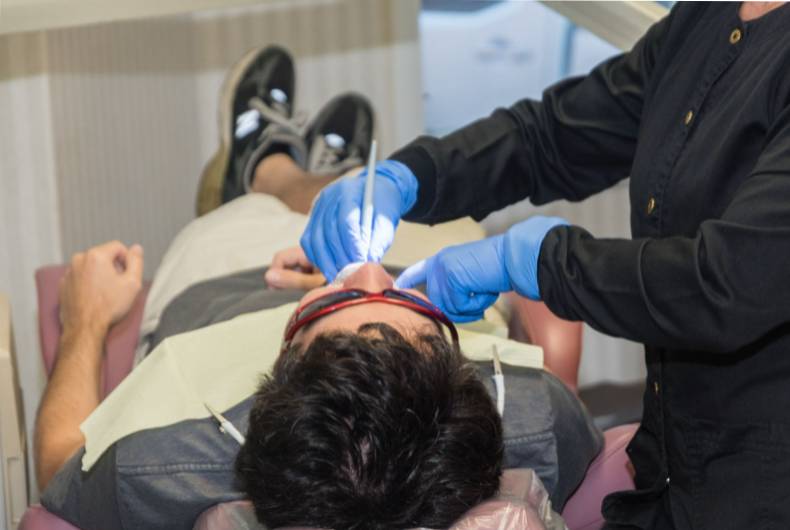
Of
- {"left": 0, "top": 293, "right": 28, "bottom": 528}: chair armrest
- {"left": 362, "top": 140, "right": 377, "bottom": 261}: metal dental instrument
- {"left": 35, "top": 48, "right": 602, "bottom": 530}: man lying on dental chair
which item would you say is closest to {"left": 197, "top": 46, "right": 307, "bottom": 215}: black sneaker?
{"left": 35, "top": 48, "right": 602, "bottom": 530}: man lying on dental chair

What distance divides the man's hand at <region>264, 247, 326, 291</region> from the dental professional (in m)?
0.38

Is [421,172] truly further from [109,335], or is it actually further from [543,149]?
[109,335]

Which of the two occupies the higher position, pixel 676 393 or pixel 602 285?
pixel 602 285

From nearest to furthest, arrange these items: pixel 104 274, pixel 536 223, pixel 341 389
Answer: pixel 341 389 < pixel 536 223 < pixel 104 274

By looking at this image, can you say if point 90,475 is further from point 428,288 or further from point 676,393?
point 676,393

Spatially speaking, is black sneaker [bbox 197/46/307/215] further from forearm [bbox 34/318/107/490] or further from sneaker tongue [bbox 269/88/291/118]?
forearm [bbox 34/318/107/490]

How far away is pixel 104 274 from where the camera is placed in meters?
2.34

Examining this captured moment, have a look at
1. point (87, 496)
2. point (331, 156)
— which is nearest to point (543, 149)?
point (87, 496)

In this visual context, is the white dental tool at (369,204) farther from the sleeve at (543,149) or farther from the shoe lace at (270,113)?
the shoe lace at (270,113)

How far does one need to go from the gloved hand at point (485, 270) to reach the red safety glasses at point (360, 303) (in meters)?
0.06

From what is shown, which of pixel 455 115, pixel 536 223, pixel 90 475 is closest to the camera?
pixel 536 223

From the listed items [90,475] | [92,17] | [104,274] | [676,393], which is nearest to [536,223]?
[676,393]

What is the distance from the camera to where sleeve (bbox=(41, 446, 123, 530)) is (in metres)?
1.64

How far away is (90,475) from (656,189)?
849 millimetres
